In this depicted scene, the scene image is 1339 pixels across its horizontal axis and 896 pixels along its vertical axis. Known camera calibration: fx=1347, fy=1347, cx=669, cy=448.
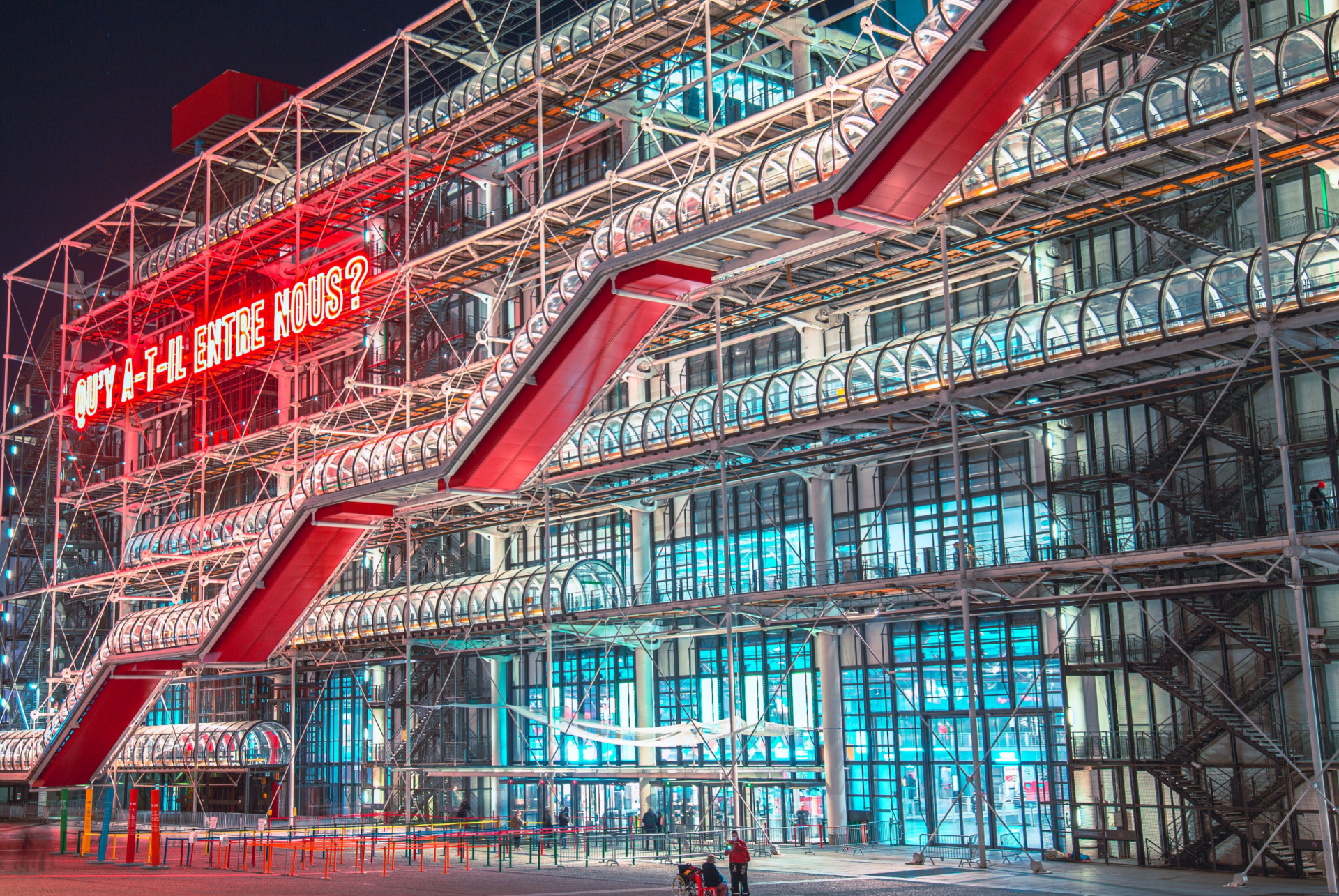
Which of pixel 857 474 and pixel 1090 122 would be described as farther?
pixel 857 474

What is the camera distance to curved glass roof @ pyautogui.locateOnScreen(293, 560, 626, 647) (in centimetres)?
3109

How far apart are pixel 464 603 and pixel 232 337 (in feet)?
42.1

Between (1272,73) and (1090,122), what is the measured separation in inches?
103

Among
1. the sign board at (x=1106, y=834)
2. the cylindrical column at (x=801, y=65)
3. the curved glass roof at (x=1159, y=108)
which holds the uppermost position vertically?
the cylindrical column at (x=801, y=65)

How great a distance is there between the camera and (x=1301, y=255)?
1867 centimetres

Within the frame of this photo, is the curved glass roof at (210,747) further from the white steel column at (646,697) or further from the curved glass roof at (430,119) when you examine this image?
the curved glass roof at (430,119)

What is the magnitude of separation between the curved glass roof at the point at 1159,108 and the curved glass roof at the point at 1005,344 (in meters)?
2.04

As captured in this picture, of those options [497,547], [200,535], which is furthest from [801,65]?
[200,535]

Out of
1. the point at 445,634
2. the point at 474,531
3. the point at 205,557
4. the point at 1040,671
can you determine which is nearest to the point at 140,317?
the point at 205,557

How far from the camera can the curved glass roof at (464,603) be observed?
102ft

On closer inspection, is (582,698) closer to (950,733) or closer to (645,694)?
(645,694)

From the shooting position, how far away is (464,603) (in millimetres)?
33438

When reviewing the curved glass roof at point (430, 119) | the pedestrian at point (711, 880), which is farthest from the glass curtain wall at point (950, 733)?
the curved glass roof at point (430, 119)

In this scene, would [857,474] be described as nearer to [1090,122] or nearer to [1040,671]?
[1040,671]
